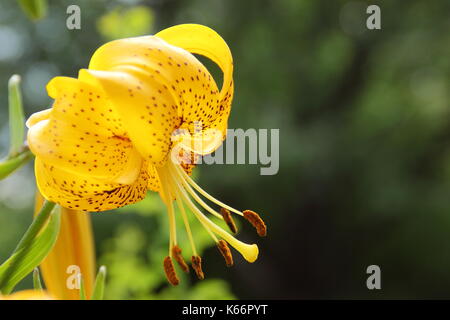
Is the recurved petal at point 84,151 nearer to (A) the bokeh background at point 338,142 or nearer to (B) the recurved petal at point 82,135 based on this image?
(B) the recurved petal at point 82,135

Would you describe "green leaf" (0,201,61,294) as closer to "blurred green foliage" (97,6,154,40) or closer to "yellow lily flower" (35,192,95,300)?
"yellow lily flower" (35,192,95,300)

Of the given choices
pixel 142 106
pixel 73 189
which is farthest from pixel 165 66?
pixel 73 189

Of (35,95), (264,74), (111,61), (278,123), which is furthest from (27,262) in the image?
(35,95)

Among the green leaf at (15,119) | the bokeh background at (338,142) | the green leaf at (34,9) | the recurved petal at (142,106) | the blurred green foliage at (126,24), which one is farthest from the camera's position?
the bokeh background at (338,142)

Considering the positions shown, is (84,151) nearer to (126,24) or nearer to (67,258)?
(67,258)

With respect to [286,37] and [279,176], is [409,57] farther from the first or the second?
[279,176]

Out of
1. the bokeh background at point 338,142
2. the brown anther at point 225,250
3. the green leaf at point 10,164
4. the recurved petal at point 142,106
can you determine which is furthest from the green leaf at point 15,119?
the bokeh background at point 338,142
